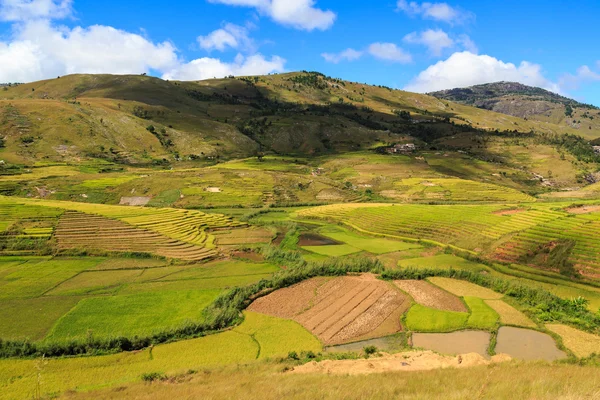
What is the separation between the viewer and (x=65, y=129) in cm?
12444

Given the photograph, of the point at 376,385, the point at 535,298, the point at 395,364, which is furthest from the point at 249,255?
the point at 376,385

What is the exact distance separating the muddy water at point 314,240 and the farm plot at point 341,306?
15.4 meters

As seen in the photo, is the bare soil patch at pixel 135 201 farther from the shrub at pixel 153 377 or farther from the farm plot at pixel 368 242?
the shrub at pixel 153 377

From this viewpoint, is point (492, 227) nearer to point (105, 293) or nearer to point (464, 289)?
point (464, 289)

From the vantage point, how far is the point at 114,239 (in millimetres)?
47406

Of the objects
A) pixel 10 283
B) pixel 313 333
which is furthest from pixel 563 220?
pixel 10 283

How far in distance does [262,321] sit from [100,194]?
223 ft

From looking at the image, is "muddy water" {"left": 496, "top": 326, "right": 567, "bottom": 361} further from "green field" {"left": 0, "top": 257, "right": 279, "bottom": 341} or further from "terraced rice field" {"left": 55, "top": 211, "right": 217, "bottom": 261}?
"terraced rice field" {"left": 55, "top": 211, "right": 217, "bottom": 261}

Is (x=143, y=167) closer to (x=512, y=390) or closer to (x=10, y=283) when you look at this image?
(x=10, y=283)

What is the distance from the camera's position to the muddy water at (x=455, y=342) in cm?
2592

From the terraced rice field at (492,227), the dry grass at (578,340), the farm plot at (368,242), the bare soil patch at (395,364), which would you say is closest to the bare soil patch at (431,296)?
the dry grass at (578,340)

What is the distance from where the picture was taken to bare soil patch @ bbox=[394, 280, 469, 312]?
108 ft

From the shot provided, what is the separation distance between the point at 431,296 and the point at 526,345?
937 cm

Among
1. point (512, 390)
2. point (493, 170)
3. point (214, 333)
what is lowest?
point (214, 333)
